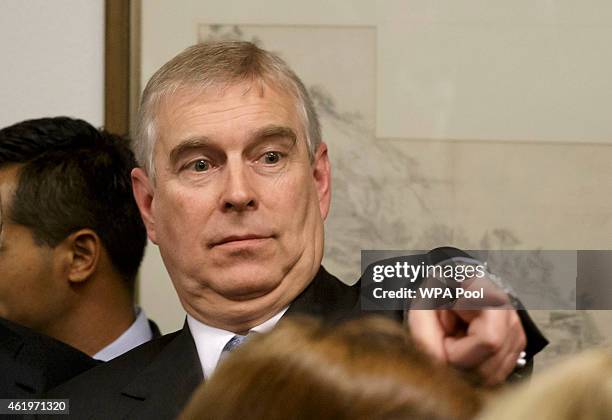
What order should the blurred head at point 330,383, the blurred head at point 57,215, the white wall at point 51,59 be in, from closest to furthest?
the blurred head at point 330,383 < the blurred head at point 57,215 < the white wall at point 51,59

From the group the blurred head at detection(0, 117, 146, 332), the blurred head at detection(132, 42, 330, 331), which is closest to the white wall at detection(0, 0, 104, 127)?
the blurred head at detection(0, 117, 146, 332)

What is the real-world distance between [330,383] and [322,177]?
37.9 inches

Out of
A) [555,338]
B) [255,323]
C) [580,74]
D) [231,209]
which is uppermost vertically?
[580,74]

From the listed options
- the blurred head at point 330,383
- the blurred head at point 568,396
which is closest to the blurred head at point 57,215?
the blurred head at point 330,383

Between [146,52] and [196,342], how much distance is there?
0.80 metres

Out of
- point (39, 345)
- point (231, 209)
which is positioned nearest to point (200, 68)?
point (231, 209)

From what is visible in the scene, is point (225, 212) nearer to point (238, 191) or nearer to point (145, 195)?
point (238, 191)

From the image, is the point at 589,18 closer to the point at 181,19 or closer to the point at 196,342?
the point at 181,19

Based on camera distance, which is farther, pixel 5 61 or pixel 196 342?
pixel 5 61

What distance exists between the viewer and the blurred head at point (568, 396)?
701mm

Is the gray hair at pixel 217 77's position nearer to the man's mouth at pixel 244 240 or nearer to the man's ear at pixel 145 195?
the man's ear at pixel 145 195

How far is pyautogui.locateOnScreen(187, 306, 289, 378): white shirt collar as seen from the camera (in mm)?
1677

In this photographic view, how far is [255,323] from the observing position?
1672 millimetres

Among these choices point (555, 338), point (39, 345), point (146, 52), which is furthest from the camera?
point (146, 52)
